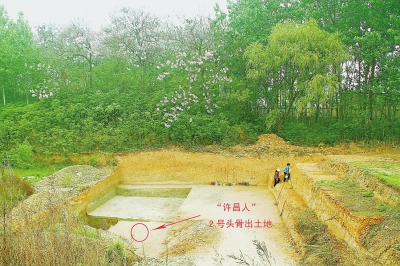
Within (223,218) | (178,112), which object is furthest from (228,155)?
(223,218)

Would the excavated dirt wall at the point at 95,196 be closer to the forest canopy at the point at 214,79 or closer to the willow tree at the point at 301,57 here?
the forest canopy at the point at 214,79

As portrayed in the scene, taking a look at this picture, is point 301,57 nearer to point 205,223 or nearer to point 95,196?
point 205,223

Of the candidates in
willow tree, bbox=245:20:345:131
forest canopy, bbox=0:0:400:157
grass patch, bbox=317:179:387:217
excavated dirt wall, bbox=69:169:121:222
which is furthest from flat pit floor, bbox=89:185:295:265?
willow tree, bbox=245:20:345:131

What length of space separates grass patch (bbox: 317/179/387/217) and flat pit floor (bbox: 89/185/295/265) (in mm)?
1918

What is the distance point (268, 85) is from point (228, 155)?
493 centimetres

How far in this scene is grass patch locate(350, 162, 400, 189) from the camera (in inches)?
334

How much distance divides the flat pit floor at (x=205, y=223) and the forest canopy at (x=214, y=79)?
4.08 metres

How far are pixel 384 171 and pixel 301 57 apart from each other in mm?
7599

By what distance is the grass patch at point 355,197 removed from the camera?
312 inches

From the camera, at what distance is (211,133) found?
17.5 m

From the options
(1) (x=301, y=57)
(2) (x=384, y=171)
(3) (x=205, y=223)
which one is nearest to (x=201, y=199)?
(3) (x=205, y=223)

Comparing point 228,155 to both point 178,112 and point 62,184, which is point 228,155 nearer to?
point 178,112

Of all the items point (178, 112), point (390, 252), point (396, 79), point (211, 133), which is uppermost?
point (396, 79)

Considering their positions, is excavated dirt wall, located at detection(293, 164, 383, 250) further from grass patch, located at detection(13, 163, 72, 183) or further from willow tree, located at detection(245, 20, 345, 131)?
grass patch, located at detection(13, 163, 72, 183)
